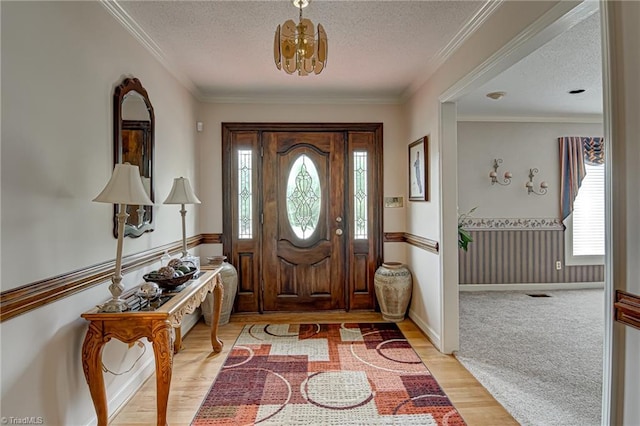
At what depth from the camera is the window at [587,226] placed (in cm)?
513

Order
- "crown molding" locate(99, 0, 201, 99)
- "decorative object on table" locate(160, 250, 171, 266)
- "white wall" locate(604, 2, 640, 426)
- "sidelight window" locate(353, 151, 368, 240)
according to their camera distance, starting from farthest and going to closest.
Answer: "sidelight window" locate(353, 151, 368, 240), "decorative object on table" locate(160, 250, 171, 266), "crown molding" locate(99, 0, 201, 99), "white wall" locate(604, 2, 640, 426)

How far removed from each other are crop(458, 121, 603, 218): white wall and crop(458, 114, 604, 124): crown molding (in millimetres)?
53

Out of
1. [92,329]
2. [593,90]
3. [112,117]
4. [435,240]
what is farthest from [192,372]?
[593,90]

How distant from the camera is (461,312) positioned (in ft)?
13.5

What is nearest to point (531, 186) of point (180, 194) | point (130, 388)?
point (180, 194)

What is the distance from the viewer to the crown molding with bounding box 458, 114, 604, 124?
5.04 meters

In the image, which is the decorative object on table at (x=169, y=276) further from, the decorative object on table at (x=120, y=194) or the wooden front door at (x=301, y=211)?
the wooden front door at (x=301, y=211)

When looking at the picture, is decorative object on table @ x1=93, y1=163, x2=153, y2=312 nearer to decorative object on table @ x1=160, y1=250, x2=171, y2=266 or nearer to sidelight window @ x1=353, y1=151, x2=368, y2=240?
decorative object on table @ x1=160, y1=250, x2=171, y2=266

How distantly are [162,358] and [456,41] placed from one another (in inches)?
114

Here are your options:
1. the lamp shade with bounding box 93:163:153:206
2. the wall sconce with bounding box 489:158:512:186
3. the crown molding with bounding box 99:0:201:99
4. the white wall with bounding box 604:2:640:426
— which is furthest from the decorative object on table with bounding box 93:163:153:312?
the wall sconce with bounding box 489:158:512:186

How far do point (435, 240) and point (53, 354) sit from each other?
2.78 metres

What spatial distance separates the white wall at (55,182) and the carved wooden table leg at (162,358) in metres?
0.41

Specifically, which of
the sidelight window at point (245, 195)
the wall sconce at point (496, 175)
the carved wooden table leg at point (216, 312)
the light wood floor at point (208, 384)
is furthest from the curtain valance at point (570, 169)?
the carved wooden table leg at point (216, 312)

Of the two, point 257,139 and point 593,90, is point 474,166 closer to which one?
point 593,90
